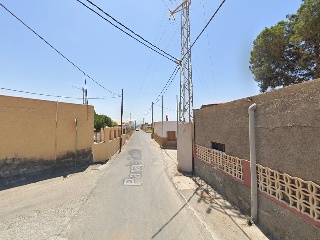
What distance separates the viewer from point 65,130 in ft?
45.7

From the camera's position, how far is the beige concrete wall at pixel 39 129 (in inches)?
426

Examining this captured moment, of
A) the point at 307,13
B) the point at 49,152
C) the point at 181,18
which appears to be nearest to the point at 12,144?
the point at 49,152

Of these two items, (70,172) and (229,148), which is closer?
(229,148)

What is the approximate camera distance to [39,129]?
1230 cm

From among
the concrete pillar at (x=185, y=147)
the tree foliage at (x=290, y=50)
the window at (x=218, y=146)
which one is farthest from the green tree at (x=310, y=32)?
the window at (x=218, y=146)

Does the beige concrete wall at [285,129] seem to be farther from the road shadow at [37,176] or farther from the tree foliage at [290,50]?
the tree foliage at [290,50]

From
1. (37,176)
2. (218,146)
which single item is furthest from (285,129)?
(37,176)

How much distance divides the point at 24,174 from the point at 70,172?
224 centimetres

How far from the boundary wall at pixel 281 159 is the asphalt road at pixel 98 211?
1.68 meters

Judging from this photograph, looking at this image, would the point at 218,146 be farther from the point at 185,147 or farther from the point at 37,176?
the point at 37,176

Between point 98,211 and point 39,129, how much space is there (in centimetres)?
722

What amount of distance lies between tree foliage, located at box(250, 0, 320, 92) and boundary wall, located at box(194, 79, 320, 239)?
13.0 metres

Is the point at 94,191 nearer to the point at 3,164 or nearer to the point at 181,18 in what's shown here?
the point at 3,164

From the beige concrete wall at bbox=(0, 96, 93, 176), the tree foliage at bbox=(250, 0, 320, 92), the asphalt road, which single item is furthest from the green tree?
the beige concrete wall at bbox=(0, 96, 93, 176)
